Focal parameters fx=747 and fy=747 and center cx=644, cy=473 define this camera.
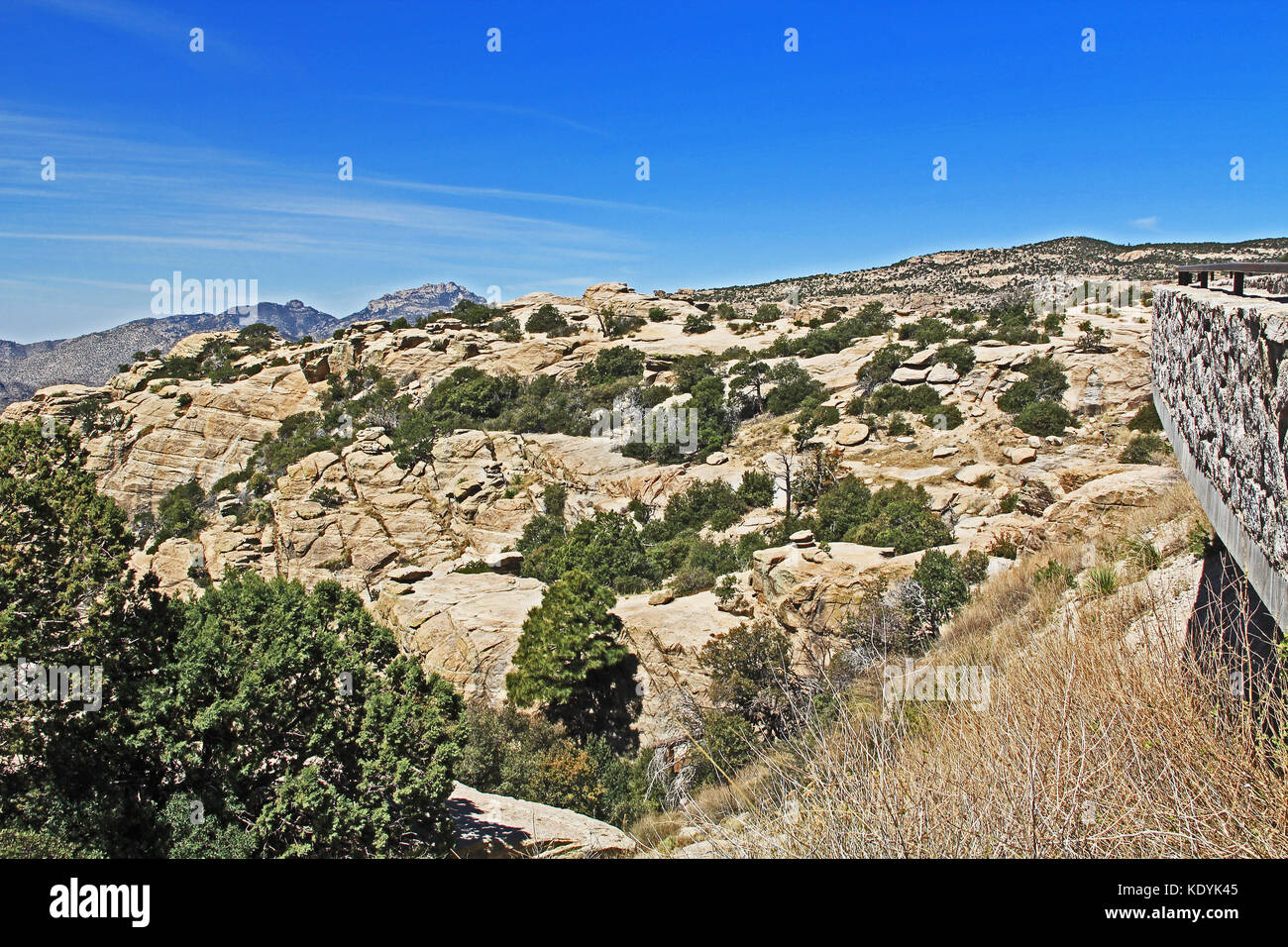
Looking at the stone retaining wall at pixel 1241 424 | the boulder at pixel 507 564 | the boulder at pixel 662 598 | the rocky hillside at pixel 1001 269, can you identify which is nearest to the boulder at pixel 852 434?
the boulder at pixel 662 598

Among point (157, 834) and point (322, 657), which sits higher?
point (322, 657)

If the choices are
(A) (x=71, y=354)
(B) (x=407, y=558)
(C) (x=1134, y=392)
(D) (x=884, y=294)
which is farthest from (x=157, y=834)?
(A) (x=71, y=354)

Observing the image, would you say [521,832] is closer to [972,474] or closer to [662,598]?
[662,598]

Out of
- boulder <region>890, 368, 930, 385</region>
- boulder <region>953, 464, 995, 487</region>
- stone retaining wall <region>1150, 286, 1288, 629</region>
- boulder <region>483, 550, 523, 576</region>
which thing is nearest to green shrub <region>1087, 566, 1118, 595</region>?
stone retaining wall <region>1150, 286, 1288, 629</region>

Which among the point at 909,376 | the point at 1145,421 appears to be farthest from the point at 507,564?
the point at 1145,421
